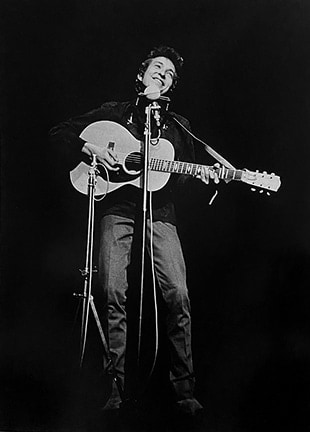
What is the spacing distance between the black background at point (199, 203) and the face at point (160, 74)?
4cm

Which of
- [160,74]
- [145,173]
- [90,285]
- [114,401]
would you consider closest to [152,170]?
[145,173]

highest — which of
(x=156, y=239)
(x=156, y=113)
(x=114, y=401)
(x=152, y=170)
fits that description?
(x=156, y=113)

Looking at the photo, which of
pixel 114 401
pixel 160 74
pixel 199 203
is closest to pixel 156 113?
pixel 160 74

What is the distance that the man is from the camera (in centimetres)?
202

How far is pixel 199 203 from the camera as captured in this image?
80.5 inches

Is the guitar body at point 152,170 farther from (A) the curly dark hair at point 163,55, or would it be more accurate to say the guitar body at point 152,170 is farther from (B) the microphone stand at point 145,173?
(A) the curly dark hair at point 163,55

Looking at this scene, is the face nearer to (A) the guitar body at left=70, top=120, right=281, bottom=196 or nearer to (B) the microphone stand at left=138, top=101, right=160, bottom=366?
(B) the microphone stand at left=138, top=101, right=160, bottom=366

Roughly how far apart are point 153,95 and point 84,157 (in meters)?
0.30

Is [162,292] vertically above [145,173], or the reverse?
[145,173]

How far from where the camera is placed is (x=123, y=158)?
6.71 feet

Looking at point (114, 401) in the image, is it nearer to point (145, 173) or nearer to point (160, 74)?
point (145, 173)

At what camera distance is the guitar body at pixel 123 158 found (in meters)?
2.04

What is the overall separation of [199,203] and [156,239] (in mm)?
180

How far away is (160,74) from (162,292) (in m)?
0.70
